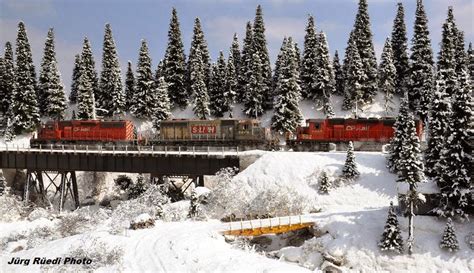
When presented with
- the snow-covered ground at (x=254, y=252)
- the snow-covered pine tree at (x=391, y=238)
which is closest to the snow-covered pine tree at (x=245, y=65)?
the snow-covered ground at (x=254, y=252)

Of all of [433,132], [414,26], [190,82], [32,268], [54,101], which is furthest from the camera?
[190,82]

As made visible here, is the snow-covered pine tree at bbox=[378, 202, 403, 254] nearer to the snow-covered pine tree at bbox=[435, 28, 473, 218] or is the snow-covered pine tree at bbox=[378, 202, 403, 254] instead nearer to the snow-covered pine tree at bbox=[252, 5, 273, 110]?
the snow-covered pine tree at bbox=[435, 28, 473, 218]

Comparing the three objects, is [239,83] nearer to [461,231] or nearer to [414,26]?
[414,26]

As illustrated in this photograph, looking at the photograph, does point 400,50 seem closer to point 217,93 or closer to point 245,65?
point 245,65

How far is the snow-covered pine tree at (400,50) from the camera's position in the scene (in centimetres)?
6838

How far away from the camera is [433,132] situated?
107ft

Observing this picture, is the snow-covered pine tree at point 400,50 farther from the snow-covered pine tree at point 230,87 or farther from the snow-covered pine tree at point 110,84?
the snow-covered pine tree at point 110,84

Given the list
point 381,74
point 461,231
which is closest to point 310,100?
point 381,74

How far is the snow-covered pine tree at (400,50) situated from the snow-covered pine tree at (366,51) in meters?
3.88

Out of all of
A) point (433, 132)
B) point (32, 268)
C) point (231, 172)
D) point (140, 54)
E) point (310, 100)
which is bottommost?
point (32, 268)

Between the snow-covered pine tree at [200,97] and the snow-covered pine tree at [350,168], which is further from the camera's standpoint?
the snow-covered pine tree at [200,97]

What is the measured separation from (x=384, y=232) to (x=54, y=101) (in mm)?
58582

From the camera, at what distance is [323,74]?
221ft

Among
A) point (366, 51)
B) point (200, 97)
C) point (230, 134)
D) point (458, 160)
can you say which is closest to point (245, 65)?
point (200, 97)
